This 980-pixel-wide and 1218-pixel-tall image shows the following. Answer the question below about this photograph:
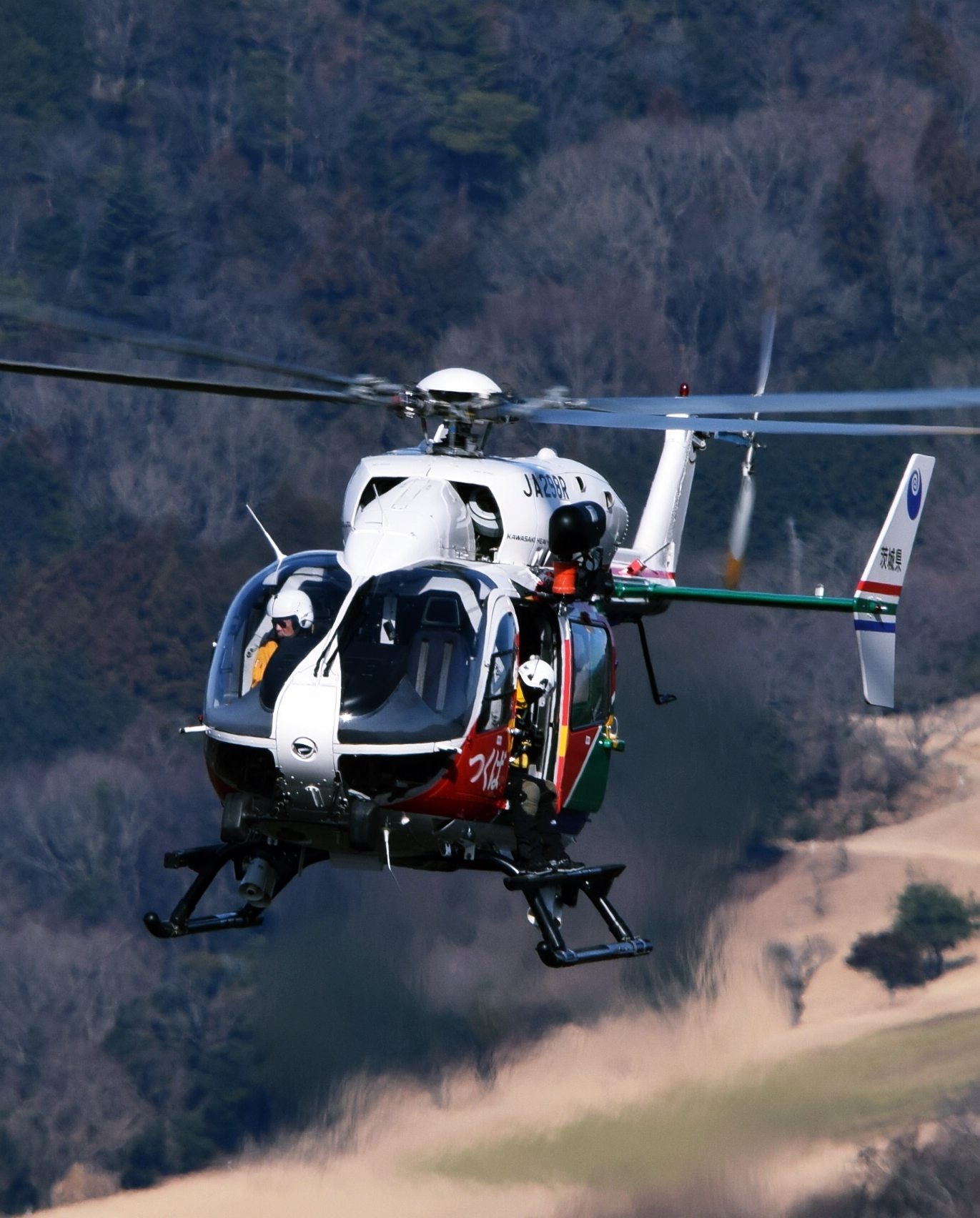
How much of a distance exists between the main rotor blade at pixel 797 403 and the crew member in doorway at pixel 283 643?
1.79 m

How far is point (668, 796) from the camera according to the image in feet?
64.0

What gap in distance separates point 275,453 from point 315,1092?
67.6 ft

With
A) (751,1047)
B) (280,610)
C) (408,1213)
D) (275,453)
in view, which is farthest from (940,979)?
(275,453)

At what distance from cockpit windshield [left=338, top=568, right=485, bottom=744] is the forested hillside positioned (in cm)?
832

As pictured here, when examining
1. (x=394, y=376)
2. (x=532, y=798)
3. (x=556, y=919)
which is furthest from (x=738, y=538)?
(x=394, y=376)

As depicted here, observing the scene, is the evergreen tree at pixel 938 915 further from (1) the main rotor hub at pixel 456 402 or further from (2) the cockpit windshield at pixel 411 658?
(2) the cockpit windshield at pixel 411 658

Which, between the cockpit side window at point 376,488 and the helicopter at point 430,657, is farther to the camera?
the cockpit side window at point 376,488

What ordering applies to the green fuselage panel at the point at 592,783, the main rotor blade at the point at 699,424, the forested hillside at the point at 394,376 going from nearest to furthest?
the main rotor blade at the point at 699,424, the green fuselage panel at the point at 592,783, the forested hillside at the point at 394,376

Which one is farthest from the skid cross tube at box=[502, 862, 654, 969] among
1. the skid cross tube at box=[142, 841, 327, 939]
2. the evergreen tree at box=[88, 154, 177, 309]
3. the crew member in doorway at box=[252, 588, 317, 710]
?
the evergreen tree at box=[88, 154, 177, 309]

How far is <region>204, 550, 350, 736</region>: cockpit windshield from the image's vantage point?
10.1 meters

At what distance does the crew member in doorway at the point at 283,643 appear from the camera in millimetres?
10078

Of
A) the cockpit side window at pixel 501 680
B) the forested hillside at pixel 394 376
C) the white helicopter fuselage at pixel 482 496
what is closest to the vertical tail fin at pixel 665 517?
the white helicopter fuselage at pixel 482 496

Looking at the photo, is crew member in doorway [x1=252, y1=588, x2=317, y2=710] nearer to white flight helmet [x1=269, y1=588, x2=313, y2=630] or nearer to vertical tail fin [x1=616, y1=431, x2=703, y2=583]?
white flight helmet [x1=269, y1=588, x2=313, y2=630]

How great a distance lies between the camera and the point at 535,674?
10.8 metres
